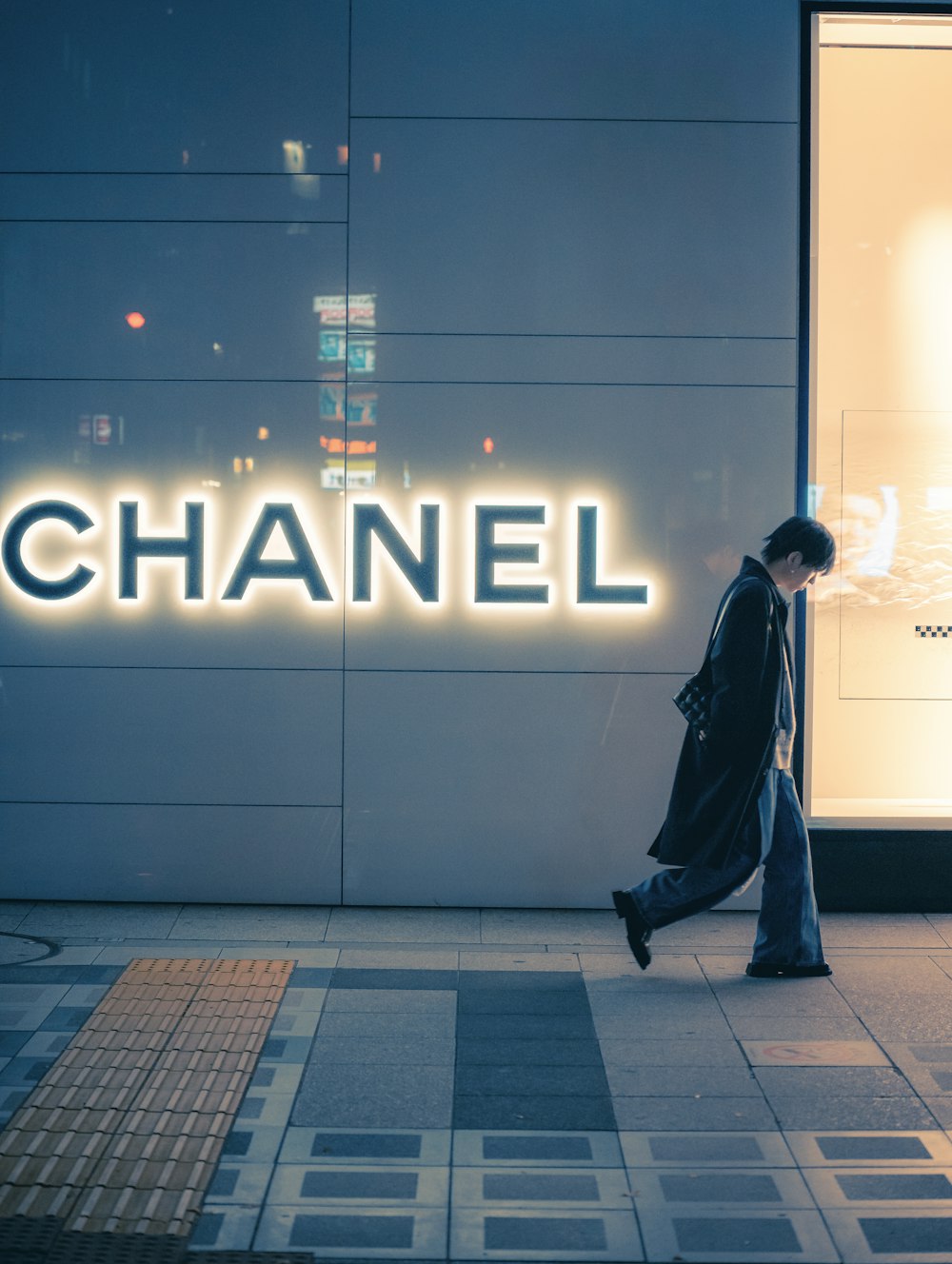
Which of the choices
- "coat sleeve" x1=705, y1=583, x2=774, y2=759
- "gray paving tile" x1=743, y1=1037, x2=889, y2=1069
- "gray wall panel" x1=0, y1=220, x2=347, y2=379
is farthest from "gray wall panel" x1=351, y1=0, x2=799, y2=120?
"gray paving tile" x1=743, y1=1037, x2=889, y2=1069

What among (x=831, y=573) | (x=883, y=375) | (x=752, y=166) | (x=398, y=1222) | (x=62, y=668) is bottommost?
(x=398, y=1222)

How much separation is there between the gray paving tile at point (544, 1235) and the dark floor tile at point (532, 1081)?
0.77 meters

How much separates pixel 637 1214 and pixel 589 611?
11.0 ft

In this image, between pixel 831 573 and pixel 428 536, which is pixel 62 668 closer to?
pixel 428 536

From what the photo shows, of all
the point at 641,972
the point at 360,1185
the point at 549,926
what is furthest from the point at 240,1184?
the point at 549,926

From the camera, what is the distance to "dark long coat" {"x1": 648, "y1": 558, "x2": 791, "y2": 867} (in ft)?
16.8

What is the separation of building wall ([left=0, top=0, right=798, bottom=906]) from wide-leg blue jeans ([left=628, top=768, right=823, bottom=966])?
104 centimetres

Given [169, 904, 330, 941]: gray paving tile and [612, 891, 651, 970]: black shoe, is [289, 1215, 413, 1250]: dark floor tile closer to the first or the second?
[612, 891, 651, 970]: black shoe

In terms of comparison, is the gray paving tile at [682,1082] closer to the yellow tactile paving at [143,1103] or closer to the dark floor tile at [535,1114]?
the dark floor tile at [535,1114]

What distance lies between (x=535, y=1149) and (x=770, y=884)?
6.27 feet

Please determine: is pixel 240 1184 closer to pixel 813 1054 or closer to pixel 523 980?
pixel 523 980

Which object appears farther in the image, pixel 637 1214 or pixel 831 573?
pixel 831 573

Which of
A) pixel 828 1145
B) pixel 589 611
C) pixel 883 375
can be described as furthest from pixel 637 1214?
pixel 883 375

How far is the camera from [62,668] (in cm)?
645
